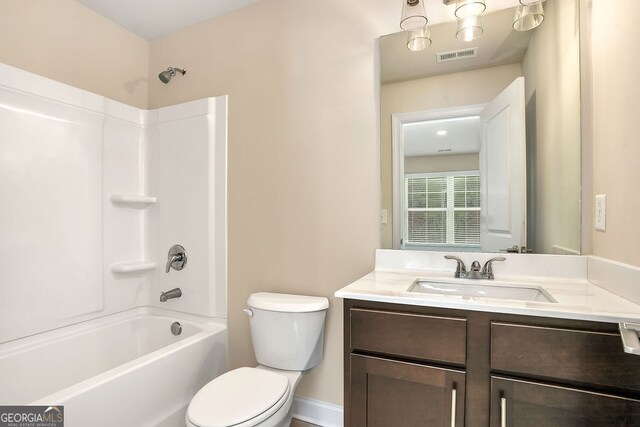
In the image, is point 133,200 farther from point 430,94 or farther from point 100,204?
point 430,94

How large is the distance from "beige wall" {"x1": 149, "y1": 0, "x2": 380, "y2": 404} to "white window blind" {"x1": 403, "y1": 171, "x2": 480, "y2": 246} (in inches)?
7.4

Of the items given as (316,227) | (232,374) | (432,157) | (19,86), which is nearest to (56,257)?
(19,86)

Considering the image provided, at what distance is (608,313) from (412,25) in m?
1.45

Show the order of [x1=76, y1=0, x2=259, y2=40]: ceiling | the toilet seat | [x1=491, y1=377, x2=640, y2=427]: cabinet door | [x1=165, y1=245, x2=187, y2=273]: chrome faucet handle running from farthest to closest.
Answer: [x1=165, y1=245, x2=187, y2=273]: chrome faucet handle
[x1=76, y1=0, x2=259, y2=40]: ceiling
the toilet seat
[x1=491, y1=377, x2=640, y2=427]: cabinet door

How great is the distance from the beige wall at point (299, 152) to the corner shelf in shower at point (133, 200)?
0.66 m

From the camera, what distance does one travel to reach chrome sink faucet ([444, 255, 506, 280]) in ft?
4.59

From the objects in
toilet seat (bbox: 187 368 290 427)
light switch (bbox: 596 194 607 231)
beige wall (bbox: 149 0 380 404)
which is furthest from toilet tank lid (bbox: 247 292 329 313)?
light switch (bbox: 596 194 607 231)

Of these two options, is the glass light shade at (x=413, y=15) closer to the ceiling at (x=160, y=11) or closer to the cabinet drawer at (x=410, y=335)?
the ceiling at (x=160, y=11)

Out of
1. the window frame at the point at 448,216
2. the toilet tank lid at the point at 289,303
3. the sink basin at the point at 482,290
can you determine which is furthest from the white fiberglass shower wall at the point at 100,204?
the sink basin at the point at 482,290

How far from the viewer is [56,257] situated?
179cm

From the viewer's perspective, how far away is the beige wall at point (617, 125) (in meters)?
1.02

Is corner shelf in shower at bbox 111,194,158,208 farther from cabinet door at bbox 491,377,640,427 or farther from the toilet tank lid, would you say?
cabinet door at bbox 491,377,640,427

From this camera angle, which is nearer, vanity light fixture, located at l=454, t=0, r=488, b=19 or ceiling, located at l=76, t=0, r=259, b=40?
vanity light fixture, located at l=454, t=0, r=488, b=19

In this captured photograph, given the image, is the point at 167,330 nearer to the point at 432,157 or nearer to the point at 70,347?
the point at 70,347
